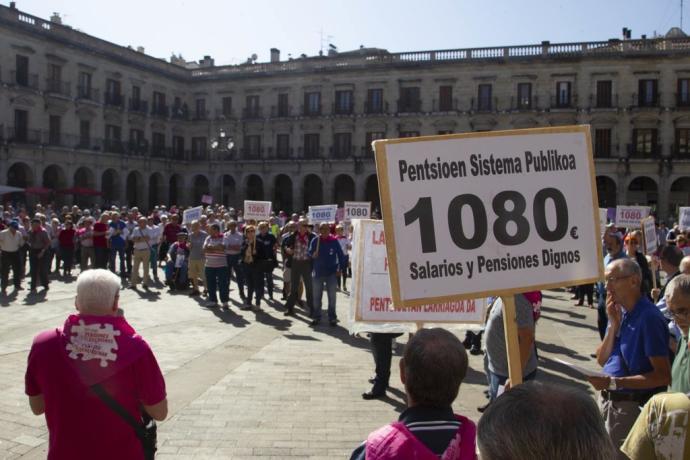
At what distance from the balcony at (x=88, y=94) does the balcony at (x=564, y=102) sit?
2935 cm

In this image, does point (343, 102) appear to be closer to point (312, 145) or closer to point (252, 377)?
point (312, 145)

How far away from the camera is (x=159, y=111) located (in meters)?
44.7

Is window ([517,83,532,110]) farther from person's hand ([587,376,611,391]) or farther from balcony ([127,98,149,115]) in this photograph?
person's hand ([587,376,611,391])

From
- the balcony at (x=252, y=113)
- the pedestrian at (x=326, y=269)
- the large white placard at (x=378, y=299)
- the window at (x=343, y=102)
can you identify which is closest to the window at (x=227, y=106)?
the balcony at (x=252, y=113)

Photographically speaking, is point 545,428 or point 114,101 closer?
point 545,428

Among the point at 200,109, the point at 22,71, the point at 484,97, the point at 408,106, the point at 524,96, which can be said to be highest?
the point at 200,109

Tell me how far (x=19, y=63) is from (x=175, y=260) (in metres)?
26.8

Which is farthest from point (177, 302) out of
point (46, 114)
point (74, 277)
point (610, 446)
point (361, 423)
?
point (46, 114)

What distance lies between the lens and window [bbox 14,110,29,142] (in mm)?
34406

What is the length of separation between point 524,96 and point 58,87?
95.9 feet

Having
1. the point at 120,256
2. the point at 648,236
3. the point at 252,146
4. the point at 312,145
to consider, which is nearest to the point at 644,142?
the point at 312,145

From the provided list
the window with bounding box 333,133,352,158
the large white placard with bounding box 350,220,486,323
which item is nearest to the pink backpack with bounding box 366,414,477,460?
the large white placard with bounding box 350,220,486,323

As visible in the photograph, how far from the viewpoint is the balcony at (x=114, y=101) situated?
131 feet

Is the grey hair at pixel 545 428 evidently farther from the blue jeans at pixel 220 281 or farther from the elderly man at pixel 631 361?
the blue jeans at pixel 220 281
